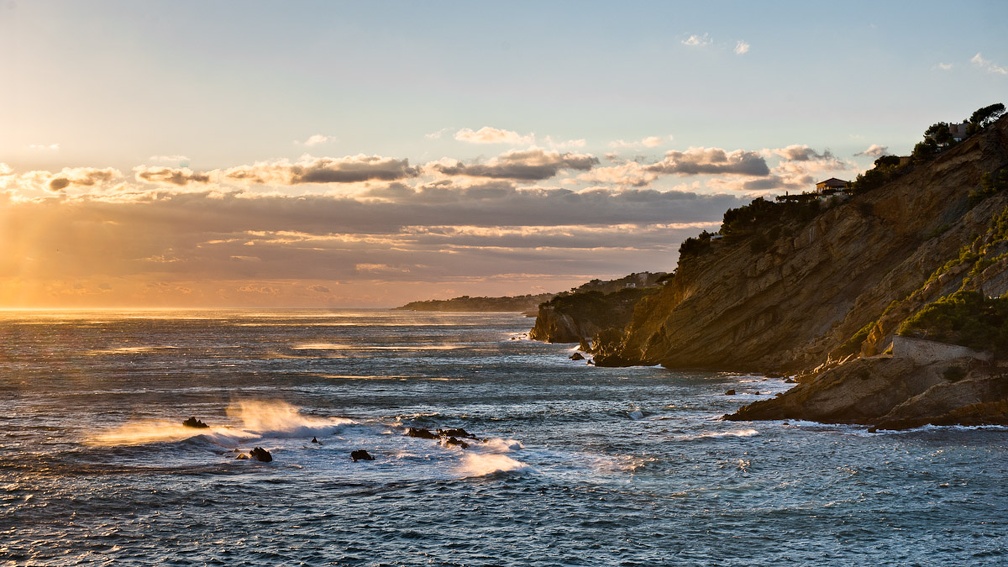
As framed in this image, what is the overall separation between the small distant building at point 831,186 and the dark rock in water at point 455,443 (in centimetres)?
8052

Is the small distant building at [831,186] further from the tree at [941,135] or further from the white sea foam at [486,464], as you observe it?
the white sea foam at [486,464]

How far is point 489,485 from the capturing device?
1665 inches

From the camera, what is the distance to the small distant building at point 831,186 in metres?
117

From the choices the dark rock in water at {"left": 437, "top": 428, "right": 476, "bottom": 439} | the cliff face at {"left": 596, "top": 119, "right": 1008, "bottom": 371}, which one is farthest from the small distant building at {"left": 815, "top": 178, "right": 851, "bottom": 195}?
the dark rock in water at {"left": 437, "top": 428, "right": 476, "bottom": 439}

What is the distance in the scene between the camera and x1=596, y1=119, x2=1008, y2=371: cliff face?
94.4 meters

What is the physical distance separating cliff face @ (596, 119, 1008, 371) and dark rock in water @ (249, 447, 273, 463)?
6050 cm

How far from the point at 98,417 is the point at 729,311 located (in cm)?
7020

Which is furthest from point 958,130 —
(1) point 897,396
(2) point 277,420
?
(2) point 277,420

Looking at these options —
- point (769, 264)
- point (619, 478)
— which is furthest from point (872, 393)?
point (769, 264)

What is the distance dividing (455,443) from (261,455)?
12094 millimetres

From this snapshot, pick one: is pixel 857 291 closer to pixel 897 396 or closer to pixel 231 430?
pixel 897 396

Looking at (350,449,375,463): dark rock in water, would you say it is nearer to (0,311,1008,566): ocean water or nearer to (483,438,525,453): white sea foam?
(0,311,1008,566): ocean water

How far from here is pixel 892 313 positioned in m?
73.5

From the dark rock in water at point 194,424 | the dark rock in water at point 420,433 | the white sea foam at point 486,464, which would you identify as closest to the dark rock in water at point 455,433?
the dark rock in water at point 420,433
